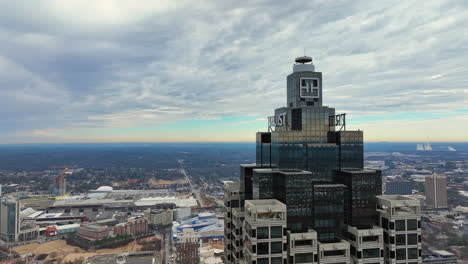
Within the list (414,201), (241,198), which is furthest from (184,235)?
(414,201)

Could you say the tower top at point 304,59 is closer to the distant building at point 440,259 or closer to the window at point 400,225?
the window at point 400,225

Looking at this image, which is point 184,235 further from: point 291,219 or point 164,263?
point 291,219

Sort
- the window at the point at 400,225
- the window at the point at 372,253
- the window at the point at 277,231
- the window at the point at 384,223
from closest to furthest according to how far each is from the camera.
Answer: the window at the point at 277,231 → the window at the point at 372,253 → the window at the point at 400,225 → the window at the point at 384,223

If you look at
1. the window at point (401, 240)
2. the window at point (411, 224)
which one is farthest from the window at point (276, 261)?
the window at point (411, 224)

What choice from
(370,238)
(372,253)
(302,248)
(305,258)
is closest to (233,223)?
(305,258)

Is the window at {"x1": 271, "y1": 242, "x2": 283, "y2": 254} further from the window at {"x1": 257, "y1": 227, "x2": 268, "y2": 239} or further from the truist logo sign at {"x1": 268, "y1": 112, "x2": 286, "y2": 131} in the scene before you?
the truist logo sign at {"x1": 268, "y1": 112, "x2": 286, "y2": 131}

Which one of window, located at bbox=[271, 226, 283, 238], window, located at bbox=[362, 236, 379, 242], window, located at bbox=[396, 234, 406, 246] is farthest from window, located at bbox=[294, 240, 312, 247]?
window, located at bbox=[396, 234, 406, 246]

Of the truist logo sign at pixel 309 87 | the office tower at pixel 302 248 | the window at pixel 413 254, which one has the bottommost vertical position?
the window at pixel 413 254
